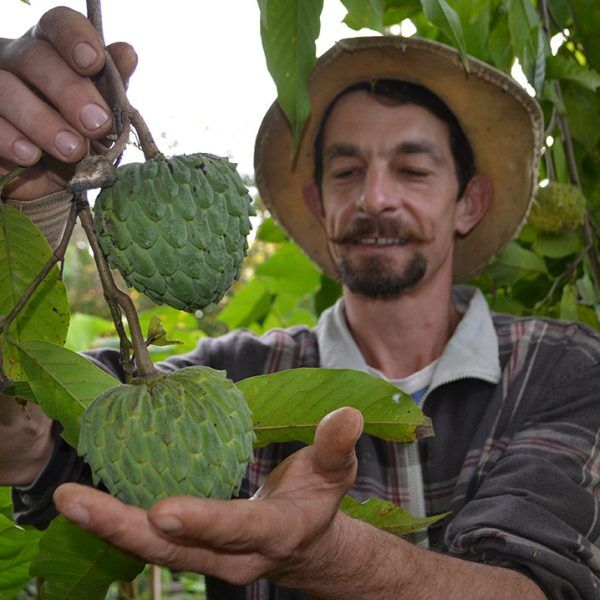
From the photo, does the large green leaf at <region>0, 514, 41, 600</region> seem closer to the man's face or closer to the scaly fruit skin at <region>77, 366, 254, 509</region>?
the scaly fruit skin at <region>77, 366, 254, 509</region>

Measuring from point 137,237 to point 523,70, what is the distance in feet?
A: 3.58

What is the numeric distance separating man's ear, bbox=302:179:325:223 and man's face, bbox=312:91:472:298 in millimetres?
172

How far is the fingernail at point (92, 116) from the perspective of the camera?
2.47 ft

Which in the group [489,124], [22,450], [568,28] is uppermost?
[568,28]

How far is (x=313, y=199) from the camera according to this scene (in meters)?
2.28

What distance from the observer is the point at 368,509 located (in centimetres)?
96

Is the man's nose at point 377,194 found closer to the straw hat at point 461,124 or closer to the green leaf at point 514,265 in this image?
the straw hat at point 461,124

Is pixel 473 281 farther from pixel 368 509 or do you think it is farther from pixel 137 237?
pixel 137 237

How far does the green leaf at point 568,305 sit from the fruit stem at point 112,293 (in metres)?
1.61

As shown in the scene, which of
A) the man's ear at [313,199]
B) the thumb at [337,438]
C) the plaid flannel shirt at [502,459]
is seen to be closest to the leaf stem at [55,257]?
the thumb at [337,438]

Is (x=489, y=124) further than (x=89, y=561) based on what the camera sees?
Yes

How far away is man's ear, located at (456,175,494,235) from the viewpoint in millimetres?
2215

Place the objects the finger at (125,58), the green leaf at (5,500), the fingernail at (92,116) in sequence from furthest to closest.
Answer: the green leaf at (5,500)
the finger at (125,58)
the fingernail at (92,116)

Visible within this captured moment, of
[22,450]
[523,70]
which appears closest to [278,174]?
[523,70]
